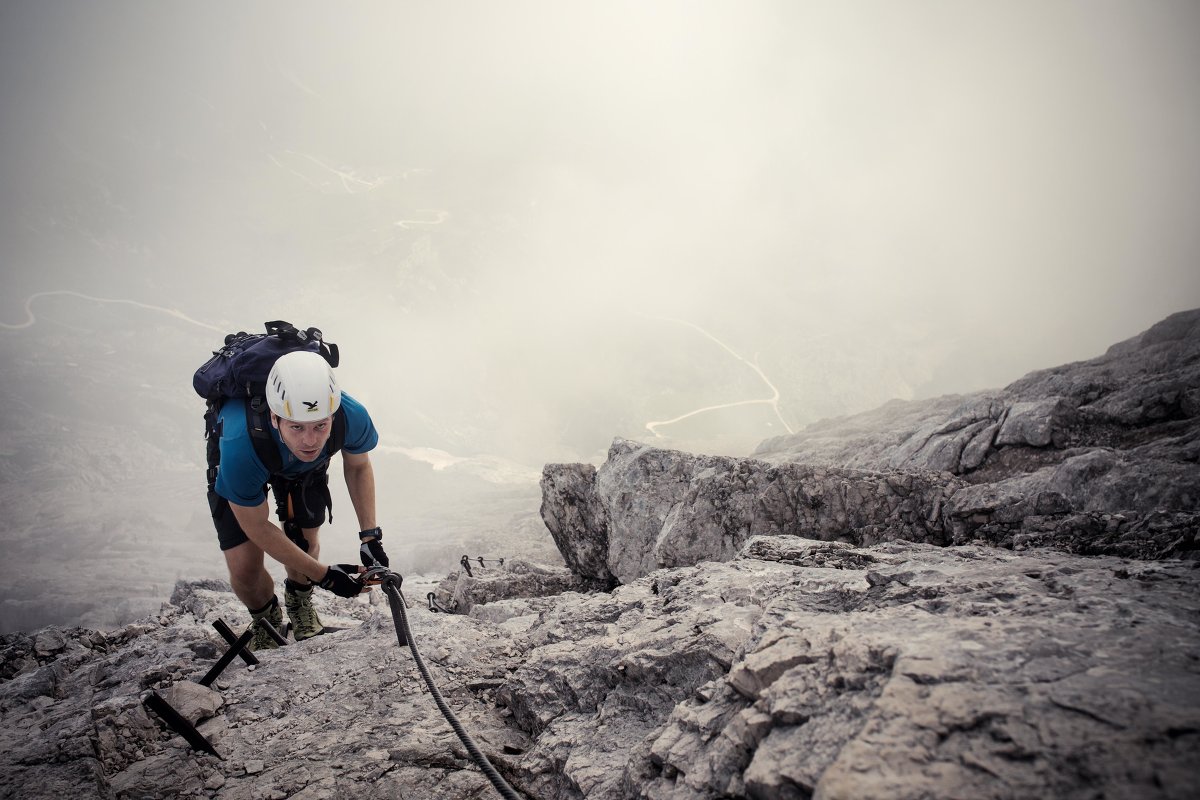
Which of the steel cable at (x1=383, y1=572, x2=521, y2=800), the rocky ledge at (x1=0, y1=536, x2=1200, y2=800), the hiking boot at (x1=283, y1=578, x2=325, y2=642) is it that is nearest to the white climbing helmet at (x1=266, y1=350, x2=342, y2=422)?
the steel cable at (x1=383, y1=572, x2=521, y2=800)

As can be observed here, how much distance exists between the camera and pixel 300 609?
17.1 ft

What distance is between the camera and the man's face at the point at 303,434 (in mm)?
3865

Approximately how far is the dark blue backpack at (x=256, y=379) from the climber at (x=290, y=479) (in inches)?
0.6

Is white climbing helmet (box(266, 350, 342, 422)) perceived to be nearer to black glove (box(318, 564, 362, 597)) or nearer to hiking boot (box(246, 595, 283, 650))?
black glove (box(318, 564, 362, 597))

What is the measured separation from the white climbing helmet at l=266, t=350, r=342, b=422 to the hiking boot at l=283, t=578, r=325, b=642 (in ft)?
7.80

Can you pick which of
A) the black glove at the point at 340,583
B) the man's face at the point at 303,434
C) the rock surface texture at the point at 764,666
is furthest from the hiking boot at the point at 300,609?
the man's face at the point at 303,434

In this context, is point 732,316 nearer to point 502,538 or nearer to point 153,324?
point 502,538

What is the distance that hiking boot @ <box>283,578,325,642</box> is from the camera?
17.0 ft

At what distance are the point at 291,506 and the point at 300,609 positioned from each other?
4.09ft

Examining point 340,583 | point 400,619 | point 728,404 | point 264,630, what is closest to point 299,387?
point 340,583

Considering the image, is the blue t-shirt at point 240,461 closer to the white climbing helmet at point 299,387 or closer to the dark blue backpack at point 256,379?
the dark blue backpack at point 256,379

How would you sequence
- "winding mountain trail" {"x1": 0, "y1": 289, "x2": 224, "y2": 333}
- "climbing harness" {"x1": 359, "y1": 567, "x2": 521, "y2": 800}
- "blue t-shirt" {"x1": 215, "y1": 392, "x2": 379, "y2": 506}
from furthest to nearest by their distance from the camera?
1. "winding mountain trail" {"x1": 0, "y1": 289, "x2": 224, "y2": 333}
2. "blue t-shirt" {"x1": 215, "y1": 392, "x2": 379, "y2": 506}
3. "climbing harness" {"x1": 359, "y1": 567, "x2": 521, "y2": 800}

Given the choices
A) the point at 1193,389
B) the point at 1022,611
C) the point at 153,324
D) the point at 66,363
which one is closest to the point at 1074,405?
the point at 1193,389

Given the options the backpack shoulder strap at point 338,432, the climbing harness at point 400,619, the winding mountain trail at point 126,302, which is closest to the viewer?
the climbing harness at point 400,619
